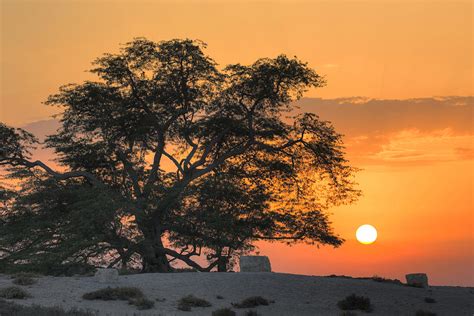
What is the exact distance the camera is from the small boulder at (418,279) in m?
38.2

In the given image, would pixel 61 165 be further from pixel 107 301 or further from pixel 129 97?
pixel 107 301

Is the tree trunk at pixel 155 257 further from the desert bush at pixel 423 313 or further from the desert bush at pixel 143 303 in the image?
the desert bush at pixel 423 313

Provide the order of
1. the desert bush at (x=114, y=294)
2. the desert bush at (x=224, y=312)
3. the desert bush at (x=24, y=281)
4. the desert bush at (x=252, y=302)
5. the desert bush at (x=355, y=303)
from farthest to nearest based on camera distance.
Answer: the desert bush at (x=355, y=303), the desert bush at (x=24, y=281), the desert bush at (x=252, y=302), the desert bush at (x=114, y=294), the desert bush at (x=224, y=312)

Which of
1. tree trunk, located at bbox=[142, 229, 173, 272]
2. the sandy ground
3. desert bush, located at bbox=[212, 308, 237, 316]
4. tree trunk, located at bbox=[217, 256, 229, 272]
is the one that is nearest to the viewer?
desert bush, located at bbox=[212, 308, 237, 316]

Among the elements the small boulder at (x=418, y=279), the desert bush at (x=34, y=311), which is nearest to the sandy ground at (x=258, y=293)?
the small boulder at (x=418, y=279)

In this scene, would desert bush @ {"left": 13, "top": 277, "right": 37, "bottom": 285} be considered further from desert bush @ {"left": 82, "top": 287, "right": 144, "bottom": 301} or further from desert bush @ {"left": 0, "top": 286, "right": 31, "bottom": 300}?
desert bush @ {"left": 82, "top": 287, "right": 144, "bottom": 301}

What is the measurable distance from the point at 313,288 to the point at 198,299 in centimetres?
696

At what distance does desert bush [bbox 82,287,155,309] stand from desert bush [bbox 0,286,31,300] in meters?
2.21

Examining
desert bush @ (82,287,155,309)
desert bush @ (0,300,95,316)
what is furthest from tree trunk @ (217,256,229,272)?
desert bush @ (0,300,95,316)

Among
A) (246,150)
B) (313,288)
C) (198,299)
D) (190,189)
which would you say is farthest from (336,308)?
(246,150)

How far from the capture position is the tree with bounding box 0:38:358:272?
47.7 metres

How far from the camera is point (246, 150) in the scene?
168 feet

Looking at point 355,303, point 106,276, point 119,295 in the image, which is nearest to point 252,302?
point 355,303

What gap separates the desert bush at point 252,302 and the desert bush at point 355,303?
127 inches
